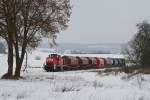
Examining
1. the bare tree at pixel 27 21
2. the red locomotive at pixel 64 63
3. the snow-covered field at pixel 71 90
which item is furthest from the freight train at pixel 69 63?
the snow-covered field at pixel 71 90

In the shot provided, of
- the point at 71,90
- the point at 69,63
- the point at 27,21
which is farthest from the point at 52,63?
the point at 71,90

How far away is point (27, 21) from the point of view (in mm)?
36094

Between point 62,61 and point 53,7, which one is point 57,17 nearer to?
point 53,7

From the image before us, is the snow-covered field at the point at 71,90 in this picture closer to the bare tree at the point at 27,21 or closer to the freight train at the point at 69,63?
the bare tree at the point at 27,21

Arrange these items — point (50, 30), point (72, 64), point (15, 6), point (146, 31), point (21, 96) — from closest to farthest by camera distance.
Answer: point (21, 96) < point (15, 6) < point (50, 30) < point (72, 64) < point (146, 31)

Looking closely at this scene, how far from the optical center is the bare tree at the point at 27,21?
34594 mm

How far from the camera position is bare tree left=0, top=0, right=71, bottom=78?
34594mm

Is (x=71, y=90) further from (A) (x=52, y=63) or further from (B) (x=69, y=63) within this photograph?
(B) (x=69, y=63)

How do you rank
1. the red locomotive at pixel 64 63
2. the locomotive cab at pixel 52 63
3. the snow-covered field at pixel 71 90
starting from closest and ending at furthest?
1. the snow-covered field at pixel 71 90
2. the locomotive cab at pixel 52 63
3. the red locomotive at pixel 64 63

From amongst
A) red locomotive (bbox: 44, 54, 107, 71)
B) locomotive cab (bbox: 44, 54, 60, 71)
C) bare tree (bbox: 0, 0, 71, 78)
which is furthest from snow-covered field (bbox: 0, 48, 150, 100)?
red locomotive (bbox: 44, 54, 107, 71)

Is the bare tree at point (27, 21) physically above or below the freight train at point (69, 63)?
above

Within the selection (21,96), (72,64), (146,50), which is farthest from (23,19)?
(146,50)

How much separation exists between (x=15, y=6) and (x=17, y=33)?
8.21 feet

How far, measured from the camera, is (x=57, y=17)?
3725 cm
